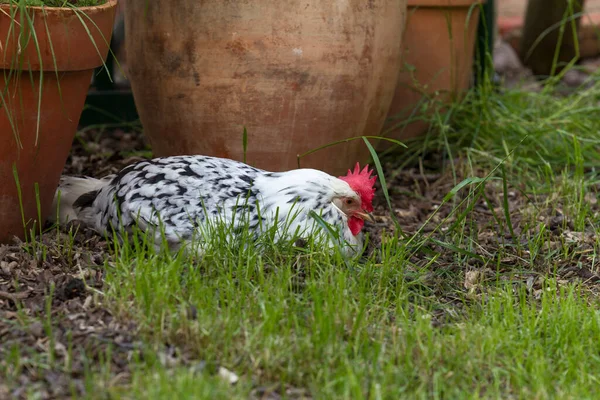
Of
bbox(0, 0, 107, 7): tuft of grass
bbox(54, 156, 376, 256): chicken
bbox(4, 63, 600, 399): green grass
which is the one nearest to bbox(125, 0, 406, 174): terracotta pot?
bbox(54, 156, 376, 256): chicken

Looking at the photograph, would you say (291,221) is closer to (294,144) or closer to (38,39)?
(294,144)

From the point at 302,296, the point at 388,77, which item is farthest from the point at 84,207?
the point at 388,77

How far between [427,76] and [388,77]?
0.77m

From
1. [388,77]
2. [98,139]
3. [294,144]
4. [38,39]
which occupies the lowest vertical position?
[98,139]

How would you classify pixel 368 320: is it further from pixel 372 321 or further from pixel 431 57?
pixel 431 57

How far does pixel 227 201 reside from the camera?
270 cm

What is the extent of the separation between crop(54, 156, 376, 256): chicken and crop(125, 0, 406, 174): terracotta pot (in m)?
0.33

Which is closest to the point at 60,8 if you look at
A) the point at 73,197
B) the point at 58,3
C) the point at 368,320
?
the point at 58,3

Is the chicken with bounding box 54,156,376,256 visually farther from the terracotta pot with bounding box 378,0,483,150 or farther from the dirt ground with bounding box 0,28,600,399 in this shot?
the terracotta pot with bounding box 378,0,483,150

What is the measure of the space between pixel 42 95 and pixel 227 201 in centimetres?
67

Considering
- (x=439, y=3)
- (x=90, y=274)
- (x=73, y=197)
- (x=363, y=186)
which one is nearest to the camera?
(x=90, y=274)

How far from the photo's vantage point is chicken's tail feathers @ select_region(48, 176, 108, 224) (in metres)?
3.00

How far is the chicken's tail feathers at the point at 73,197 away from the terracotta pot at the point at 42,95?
11cm

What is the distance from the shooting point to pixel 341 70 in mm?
3172
